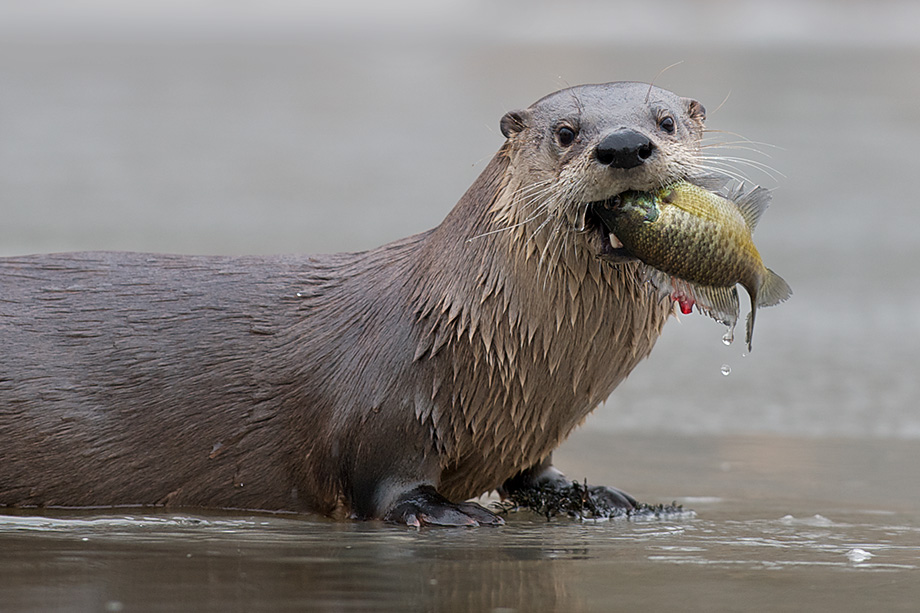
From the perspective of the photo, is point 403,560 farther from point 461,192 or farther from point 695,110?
point 461,192

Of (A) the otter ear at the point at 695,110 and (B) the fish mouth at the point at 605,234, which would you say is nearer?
(B) the fish mouth at the point at 605,234

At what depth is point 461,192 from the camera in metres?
8.66

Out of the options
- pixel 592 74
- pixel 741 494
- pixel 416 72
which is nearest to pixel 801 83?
pixel 592 74

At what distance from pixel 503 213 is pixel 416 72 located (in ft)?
30.2

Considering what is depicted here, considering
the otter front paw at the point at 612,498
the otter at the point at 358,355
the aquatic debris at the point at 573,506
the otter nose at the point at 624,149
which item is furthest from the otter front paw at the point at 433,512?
the otter nose at the point at 624,149

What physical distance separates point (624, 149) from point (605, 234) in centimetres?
32

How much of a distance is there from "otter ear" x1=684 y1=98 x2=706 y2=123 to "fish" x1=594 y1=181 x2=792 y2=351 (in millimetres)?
338

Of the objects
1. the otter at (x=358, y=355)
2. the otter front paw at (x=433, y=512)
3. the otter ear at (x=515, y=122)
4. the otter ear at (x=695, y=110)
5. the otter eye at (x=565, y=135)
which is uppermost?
the otter ear at (x=695, y=110)

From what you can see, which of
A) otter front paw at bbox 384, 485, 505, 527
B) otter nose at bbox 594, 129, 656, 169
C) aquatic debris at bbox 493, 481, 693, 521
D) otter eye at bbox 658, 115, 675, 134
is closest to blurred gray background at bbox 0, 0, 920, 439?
aquatic debris at bbox 493, 481, 693, 521

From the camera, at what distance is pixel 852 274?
743 centimetres

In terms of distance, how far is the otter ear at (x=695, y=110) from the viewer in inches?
141

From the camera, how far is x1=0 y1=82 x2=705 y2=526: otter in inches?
137

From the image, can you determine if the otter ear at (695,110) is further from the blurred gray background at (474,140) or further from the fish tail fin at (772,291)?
the blurred gray background at (474,140)

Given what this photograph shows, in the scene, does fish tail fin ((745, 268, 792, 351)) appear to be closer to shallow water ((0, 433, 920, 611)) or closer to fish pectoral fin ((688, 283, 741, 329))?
fish pectoral fin ((688, 283, 741, 329))
